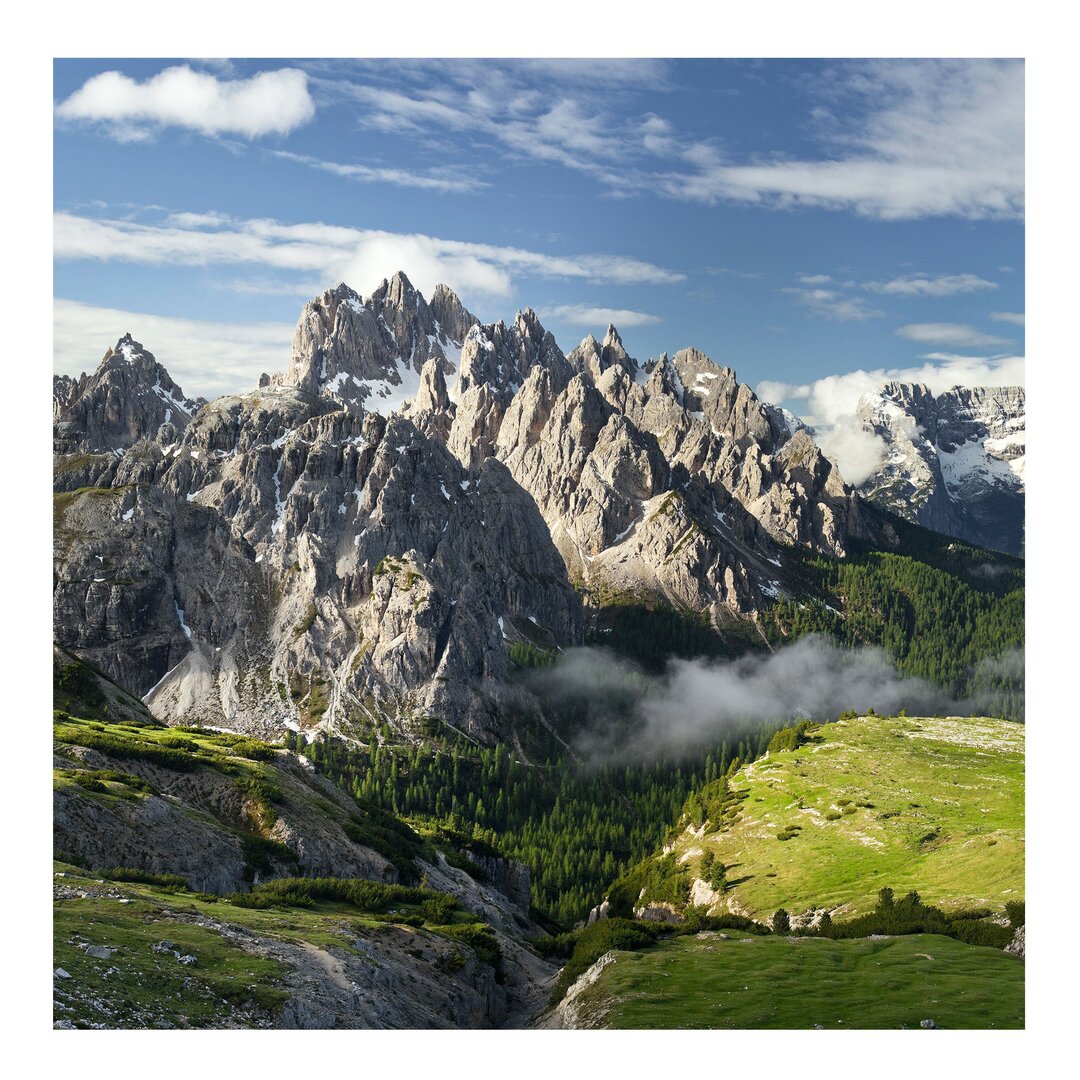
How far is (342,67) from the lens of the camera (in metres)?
A: 52.2

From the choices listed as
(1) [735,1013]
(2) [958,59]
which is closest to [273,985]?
(1) [735,1013]

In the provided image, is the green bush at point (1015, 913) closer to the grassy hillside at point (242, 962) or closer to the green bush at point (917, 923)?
the green bush at point (917, 923)

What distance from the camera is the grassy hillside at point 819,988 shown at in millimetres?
40219

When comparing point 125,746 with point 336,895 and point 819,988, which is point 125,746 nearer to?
point 336,895

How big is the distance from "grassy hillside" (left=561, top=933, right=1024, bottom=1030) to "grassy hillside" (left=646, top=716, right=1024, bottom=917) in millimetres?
10357

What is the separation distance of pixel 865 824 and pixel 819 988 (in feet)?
135

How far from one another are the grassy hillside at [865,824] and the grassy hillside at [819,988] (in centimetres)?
1036

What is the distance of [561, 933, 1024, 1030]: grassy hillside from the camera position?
132 feet

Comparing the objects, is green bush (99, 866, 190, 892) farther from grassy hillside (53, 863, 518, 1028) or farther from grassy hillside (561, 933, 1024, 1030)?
grassy hillside (561, 933, 1024, 1030)

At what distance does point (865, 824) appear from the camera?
3219 inches

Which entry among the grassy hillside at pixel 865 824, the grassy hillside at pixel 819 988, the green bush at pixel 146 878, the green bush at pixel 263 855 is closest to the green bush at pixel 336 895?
the green bush at pixel 263 855

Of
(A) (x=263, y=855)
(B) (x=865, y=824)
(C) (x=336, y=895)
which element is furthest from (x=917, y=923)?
(A) (x=263, y=855)
